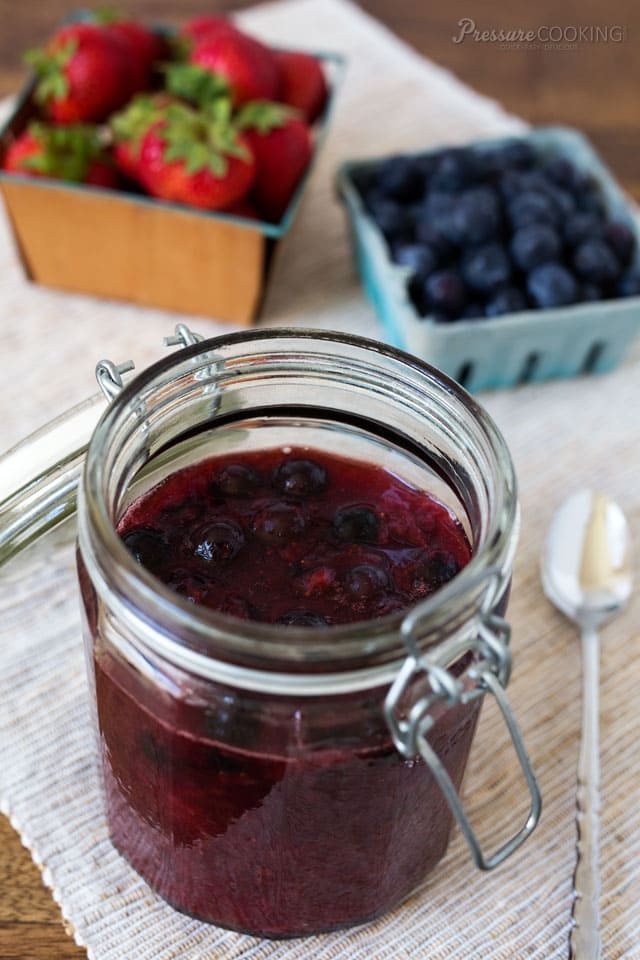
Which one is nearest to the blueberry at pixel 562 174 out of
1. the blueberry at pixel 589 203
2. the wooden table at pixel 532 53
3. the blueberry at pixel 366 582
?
the blueberry at pixel 589 203

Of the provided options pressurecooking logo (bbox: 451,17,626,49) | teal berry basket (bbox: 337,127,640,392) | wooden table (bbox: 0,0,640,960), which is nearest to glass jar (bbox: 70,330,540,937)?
teal berry basket (bbox: 337,127,640,392)

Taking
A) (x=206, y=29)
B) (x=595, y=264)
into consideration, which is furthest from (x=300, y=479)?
(x=206, y=29)

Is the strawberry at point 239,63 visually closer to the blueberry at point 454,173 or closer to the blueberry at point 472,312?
the blueberry at point 454,173

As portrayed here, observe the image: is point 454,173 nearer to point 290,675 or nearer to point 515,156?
point 515,156

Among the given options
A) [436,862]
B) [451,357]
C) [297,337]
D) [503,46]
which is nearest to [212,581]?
[297,337]

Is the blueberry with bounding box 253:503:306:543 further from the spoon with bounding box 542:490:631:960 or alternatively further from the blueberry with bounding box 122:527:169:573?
the spoon with bounding box 542:490:631:960
